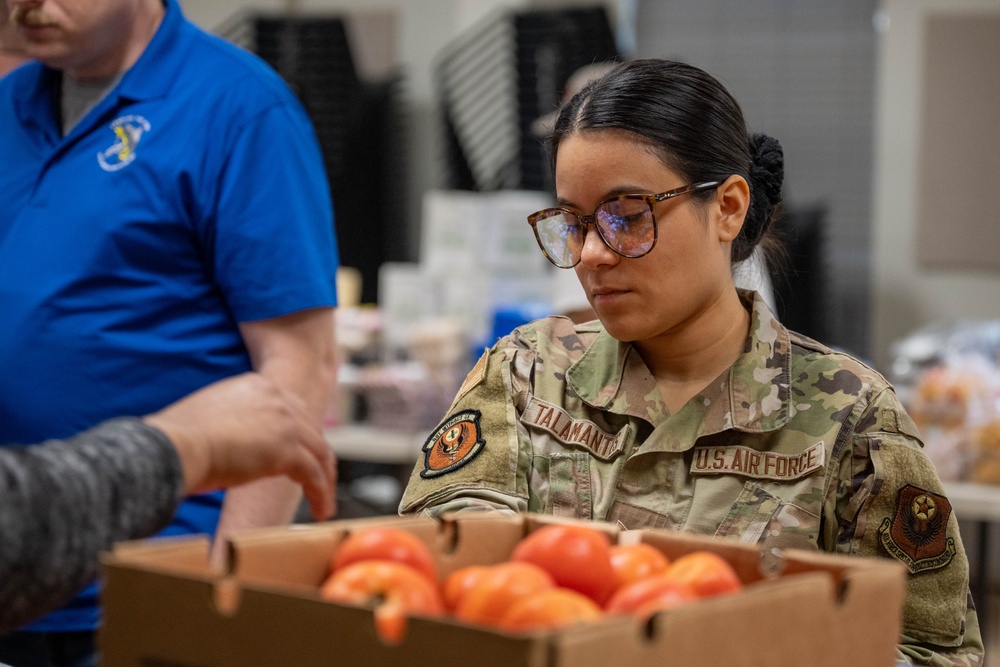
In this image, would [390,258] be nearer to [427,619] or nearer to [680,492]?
[680,492]

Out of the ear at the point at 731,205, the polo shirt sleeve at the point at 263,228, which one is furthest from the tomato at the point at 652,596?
the polo shirt sleeve at the point at 263,228

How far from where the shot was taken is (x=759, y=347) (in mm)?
1719

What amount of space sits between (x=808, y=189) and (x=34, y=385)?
481 centimetres

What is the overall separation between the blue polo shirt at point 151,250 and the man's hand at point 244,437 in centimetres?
62

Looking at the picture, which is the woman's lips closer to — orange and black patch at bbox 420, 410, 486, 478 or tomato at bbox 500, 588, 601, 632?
orange and black patch at bbox 420, 410, 486, 478

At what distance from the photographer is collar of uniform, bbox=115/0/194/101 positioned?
184cm

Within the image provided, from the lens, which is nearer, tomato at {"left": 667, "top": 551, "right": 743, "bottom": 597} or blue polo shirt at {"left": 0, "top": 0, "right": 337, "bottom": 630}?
tomato at {"left": 667, "top": 551, "right": 743, "bottom": 597}

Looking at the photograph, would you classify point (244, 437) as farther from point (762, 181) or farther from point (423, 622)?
point (762, 181)

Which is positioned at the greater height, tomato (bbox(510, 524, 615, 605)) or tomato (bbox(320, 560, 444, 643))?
tomato (bbox(320, 560, 444, 643))

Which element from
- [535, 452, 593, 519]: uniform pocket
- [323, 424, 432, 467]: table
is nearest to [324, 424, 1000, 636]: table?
[323, 424, 432, 467]: table

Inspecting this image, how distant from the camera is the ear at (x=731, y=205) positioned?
1694 millimetres

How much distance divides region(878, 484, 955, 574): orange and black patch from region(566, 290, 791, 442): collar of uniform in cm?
20

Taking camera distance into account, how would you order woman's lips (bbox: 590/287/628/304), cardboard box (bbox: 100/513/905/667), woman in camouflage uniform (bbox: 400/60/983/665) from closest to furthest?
cardboard box (bbox: 100/513/905/667) → woman in camouflage uniform (bbox: 400/60/983/665) → woman's lips (bbox: 590/287/628/304)

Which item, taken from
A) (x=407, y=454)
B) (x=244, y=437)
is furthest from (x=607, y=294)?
(x=407, y=454)
